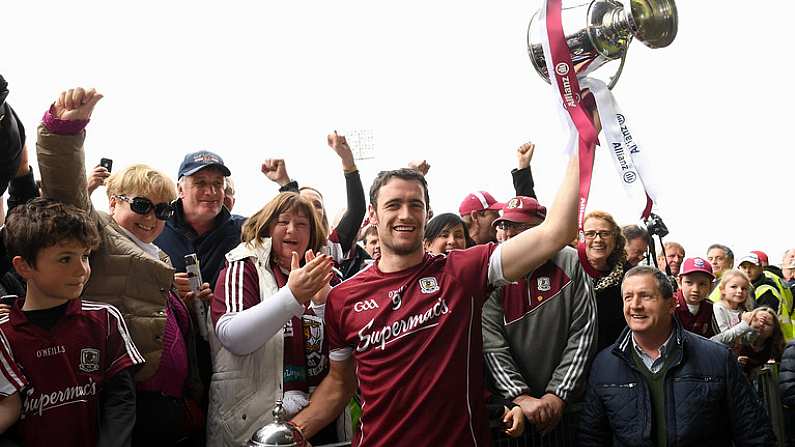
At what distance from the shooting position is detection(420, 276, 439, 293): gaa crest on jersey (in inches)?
94.6

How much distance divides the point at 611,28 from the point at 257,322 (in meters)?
1.36

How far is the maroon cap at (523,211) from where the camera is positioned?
346 centimetres

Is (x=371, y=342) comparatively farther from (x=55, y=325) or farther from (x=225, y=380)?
(x=55, y=325)

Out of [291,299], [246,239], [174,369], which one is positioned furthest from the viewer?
[246,239]

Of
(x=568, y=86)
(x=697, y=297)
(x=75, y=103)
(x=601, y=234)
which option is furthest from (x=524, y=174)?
(x=75, y=103)

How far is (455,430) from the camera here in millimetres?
2281

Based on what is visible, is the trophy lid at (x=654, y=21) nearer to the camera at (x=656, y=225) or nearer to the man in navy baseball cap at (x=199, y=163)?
the camera at (x=656, y=225)

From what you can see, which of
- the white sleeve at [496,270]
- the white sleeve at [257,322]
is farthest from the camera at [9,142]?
the white sleeve at [496,270]

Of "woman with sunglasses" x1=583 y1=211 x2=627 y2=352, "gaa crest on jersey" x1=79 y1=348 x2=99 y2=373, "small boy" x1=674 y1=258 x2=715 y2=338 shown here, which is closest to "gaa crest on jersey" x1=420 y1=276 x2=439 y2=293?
"gaa crest on jersey" x1=79 y1=348 x2=99 y2=373

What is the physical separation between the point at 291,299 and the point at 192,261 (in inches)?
29.1

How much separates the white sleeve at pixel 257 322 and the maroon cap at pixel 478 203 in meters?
2.04

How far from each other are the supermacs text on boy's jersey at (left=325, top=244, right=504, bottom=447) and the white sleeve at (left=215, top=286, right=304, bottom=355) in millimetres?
177

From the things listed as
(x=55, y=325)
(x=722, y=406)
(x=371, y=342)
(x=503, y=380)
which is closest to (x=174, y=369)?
(x=55, y=325)

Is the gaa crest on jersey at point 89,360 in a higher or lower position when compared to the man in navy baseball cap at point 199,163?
lower
